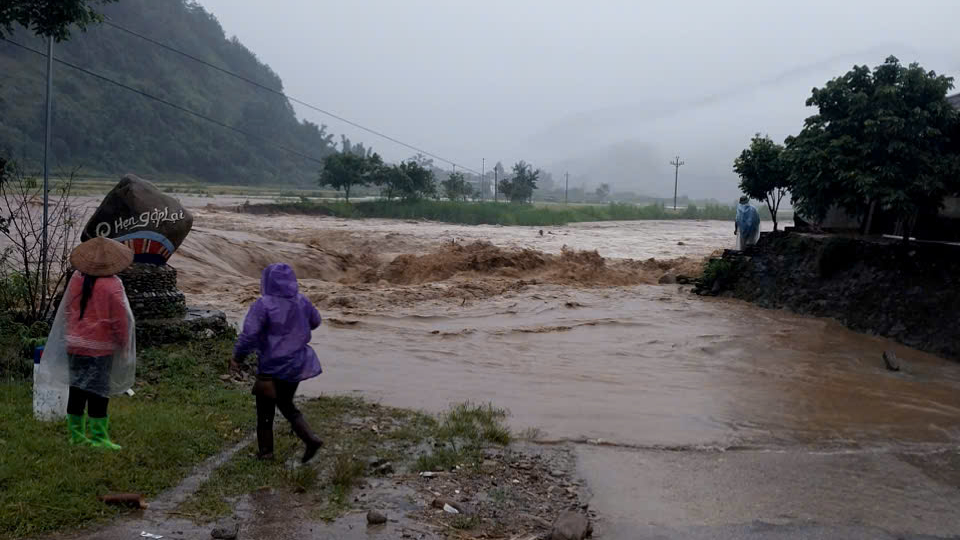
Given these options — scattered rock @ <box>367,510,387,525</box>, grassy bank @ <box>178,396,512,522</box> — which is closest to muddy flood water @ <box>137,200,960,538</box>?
grassy bank @ <box>178,396,512,522</box>

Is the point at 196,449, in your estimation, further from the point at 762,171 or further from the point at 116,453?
the point at 762,171

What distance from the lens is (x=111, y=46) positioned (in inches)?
2923

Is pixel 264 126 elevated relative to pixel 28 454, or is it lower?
elevated

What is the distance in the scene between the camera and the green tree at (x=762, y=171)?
649 inches

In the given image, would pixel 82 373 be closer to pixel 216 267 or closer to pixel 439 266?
pixel 216 267

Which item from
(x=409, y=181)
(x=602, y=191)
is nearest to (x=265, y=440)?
(x=409, y=181)

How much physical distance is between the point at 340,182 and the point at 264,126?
1775 inches

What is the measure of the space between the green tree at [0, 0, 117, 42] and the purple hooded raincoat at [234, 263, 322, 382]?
4.60m

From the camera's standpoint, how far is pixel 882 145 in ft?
39.4

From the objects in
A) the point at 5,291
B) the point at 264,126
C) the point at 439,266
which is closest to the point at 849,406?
the point at 5,291

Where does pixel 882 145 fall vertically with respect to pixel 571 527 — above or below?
above

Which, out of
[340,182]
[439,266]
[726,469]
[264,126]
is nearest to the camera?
[726,469]

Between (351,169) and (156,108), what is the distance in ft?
116

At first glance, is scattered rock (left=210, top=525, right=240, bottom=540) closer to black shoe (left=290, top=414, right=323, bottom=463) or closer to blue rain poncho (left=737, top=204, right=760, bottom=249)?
black shoe (left=290, top=414, right=323, bottom=463)
